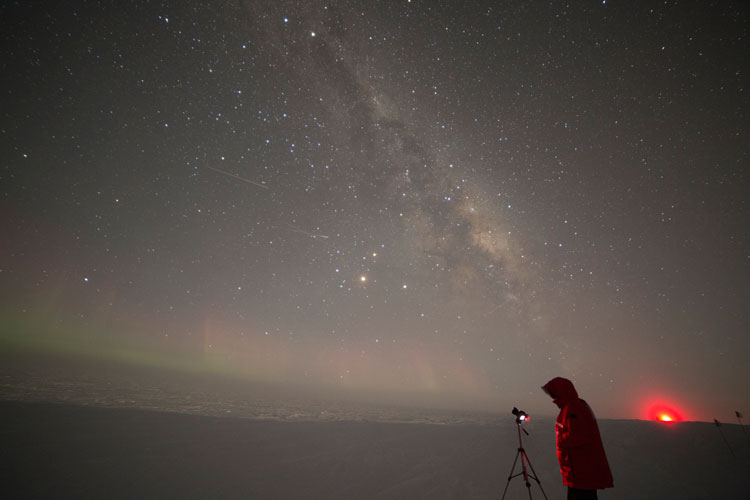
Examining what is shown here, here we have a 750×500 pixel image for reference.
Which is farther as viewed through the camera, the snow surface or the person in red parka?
the snow surface

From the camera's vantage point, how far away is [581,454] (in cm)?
405

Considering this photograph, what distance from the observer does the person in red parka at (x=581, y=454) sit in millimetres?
3927

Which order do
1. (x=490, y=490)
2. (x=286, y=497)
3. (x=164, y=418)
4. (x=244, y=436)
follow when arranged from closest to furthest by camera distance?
1. (x=286, y=497)
2. (x=490, y=490)
3. (x=244, y=436)
4. (x=164, y=418)

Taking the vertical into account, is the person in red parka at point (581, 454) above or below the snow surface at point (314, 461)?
above

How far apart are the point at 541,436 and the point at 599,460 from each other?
53.5ft

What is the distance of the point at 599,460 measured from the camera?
398 centimetres

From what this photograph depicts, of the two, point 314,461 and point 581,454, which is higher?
point 581,454

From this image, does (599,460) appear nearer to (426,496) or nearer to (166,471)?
(426,496)

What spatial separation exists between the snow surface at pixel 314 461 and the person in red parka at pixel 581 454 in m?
6.77

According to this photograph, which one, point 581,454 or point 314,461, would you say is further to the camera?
point 314,461

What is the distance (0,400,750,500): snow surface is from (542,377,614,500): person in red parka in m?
6.77

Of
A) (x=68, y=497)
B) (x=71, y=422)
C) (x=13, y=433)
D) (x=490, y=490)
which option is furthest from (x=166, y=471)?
(x=490, y=490)

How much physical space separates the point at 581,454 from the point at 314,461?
1177cm

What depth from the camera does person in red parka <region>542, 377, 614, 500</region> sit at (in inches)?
155
